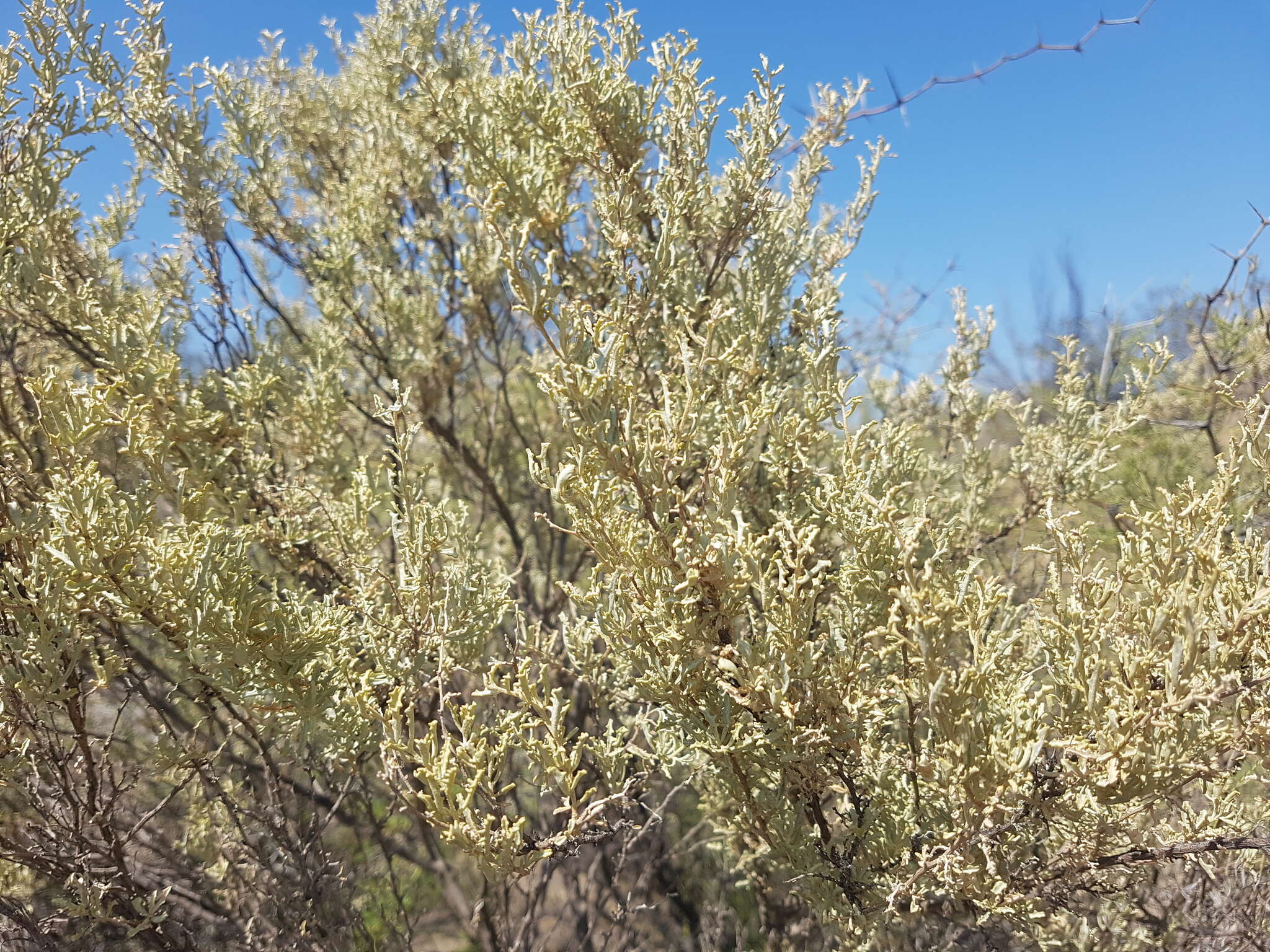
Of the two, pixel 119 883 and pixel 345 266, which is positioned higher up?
pixel 345 266

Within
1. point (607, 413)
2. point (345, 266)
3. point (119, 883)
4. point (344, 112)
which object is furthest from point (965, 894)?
point (344, 112)

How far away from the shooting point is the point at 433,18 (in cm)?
392

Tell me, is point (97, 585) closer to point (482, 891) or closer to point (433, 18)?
point (482, 891)

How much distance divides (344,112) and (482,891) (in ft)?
18.1

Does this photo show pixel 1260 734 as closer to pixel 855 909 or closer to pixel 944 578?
pixel 944 578

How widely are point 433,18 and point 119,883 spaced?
457cm

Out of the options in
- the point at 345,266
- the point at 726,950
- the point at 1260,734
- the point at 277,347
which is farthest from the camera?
the point at 726,950

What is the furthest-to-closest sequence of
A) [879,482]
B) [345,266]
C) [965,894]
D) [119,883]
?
[345,266], [119,883], [879,482], [965,894]

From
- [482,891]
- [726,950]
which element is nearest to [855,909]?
[482,891]

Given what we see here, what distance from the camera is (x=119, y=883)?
2391mm

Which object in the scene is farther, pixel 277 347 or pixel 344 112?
pixel 344 112

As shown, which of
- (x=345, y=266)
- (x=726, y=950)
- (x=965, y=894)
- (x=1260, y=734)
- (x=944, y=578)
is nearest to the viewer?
(x=1260, y=734)

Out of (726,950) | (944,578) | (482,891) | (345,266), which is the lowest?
(726,950)

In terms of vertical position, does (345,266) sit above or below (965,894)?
above
